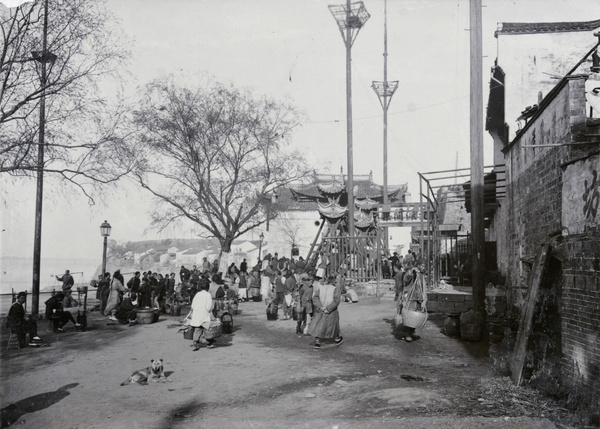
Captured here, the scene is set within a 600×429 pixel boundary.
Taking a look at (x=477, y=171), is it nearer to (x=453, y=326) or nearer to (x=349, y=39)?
(x=453, y=326)

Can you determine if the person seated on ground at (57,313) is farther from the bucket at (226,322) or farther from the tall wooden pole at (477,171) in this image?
the tall wooden pole at (477,171)

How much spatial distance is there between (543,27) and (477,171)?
9276 mm

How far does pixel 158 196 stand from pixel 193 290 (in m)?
7.02

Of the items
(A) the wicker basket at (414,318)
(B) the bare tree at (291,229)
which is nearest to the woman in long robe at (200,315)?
(A) the wicker basket at (414,318)

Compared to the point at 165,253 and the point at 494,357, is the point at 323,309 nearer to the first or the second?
the point at 494,357

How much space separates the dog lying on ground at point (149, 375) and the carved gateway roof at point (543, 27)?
16.3m

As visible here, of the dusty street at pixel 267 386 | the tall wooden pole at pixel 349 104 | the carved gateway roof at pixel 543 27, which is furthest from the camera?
the tall wooden pole at pixel 349 104

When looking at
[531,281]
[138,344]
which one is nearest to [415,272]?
[531,281]

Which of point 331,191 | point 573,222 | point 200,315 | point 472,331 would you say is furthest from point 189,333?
point 331,191

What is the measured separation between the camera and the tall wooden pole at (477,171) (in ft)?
36.4

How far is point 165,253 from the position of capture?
59562 mm

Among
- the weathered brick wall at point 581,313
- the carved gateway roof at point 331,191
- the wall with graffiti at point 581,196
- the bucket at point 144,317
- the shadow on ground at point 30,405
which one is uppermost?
the carved gateway roof at point 331,191

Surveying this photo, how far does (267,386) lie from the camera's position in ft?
25.7

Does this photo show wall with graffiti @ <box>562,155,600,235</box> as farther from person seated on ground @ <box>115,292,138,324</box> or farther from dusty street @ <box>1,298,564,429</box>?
person seated on ground @ <box>115,292,138,324</box>
